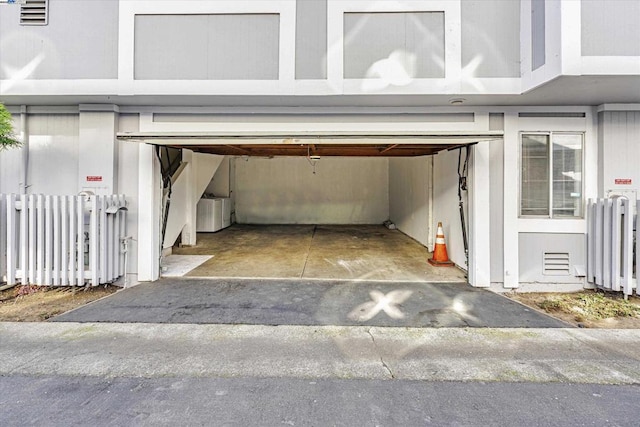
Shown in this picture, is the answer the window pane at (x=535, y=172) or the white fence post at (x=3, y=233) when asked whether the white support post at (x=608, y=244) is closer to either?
the window pane at (x=535, y=172)

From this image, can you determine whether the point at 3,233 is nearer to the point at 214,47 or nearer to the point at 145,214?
the point at 145,214

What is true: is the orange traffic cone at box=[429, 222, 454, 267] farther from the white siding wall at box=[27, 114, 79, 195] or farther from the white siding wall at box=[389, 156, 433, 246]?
the white siding wall at box=[27, 114, 79, 195]

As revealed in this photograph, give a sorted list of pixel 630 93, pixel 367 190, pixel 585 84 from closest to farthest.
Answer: pixel 585 84 < pixel 630 93 < pixel 367 190

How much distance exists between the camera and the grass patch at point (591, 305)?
4172mm

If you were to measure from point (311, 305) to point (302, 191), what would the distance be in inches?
391

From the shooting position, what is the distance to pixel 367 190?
13891 millimetres

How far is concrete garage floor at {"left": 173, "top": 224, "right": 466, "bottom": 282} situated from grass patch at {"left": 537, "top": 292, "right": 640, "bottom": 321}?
4.43ft

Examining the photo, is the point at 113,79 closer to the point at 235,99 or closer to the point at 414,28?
the point at 235,99

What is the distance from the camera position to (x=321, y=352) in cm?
313

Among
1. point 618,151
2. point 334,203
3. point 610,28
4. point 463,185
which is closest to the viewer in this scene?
point 610,28

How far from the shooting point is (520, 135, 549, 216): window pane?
203 inches

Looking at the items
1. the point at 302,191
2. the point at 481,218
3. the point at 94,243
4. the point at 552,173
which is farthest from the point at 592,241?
the point at 302,191

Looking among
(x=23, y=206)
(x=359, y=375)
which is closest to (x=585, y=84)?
(x=359, y=375)

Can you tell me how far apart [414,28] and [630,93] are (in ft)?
10.0
